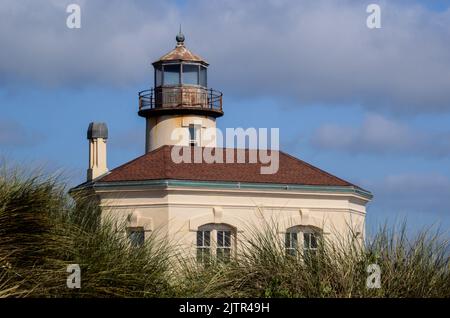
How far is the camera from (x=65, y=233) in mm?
16500

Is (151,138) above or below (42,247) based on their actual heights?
above

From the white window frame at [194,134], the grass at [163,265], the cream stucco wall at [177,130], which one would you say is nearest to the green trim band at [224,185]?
the cream stucco wall at [177,130]

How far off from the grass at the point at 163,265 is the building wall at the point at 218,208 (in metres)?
17.5

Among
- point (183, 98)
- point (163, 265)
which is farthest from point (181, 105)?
point (163, 265)

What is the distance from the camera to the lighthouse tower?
139ft

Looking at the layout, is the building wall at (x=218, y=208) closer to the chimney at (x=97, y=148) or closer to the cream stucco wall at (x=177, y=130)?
the cream stucco wall at (x=177, y=130)

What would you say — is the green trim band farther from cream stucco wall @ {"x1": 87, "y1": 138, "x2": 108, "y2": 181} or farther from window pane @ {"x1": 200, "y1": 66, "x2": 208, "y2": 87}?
window pane @ {"x1": 200, "y1": 66, "x2": 208, "y2": 87}

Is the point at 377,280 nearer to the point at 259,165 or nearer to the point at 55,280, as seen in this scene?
the point at 55,280

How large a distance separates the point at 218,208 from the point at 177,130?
6.58 meters

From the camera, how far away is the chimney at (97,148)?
42156 mm

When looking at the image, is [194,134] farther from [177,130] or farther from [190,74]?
[190,74]

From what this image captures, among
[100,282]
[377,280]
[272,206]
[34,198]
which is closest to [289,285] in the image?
[377,280]

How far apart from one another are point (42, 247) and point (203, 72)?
2809cm
